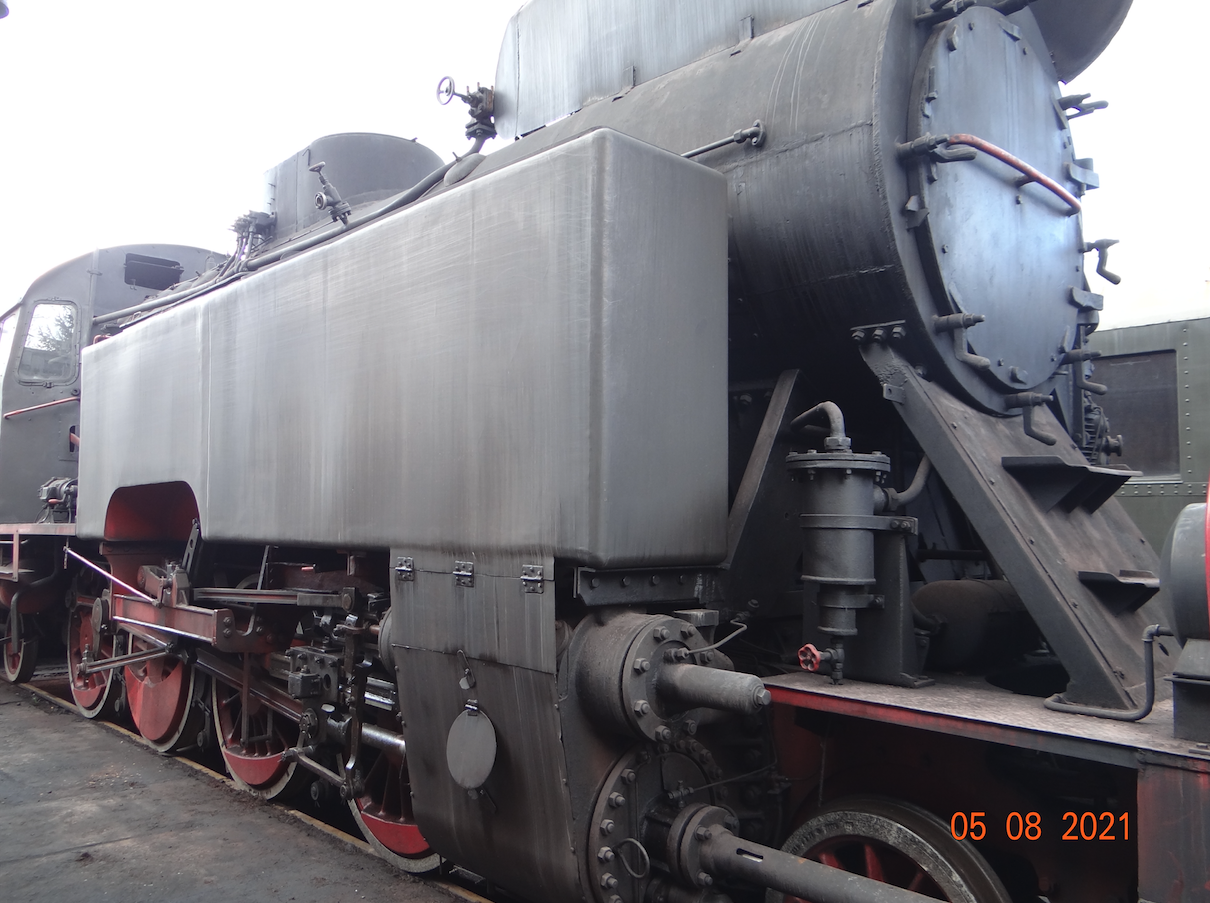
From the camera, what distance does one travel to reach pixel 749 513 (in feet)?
8.73

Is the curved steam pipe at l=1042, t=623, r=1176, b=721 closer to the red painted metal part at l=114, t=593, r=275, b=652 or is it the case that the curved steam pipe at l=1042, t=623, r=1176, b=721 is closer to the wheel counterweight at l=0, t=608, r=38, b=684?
the red painted metal part at l=114, t=593, r=275, b=652

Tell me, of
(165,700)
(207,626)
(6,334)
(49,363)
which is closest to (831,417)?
(207,626)

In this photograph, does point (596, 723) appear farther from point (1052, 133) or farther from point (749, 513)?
point (1052, 133)

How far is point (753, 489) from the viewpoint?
8.77ft

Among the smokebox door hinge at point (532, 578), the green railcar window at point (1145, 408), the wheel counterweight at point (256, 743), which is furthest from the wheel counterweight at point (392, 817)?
the green railcar window at point (1145, 408)

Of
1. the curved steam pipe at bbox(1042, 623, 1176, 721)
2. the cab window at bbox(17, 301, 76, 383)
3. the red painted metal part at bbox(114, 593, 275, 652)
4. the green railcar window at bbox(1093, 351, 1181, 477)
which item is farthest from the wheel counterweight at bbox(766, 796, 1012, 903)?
the cab window at bbox(17, 301, 76, 383)

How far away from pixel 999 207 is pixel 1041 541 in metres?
1.15

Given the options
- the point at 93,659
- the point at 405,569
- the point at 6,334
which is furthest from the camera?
the point at 6,334

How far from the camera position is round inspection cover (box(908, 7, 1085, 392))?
2633 millimetres

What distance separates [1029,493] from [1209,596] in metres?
0.87

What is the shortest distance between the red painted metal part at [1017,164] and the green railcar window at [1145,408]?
2.05 meters

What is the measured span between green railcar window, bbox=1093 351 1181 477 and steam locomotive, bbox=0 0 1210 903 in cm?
154

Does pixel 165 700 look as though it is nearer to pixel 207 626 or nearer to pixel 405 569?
pixel 207 626

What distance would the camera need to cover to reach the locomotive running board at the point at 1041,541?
7.04 ft
